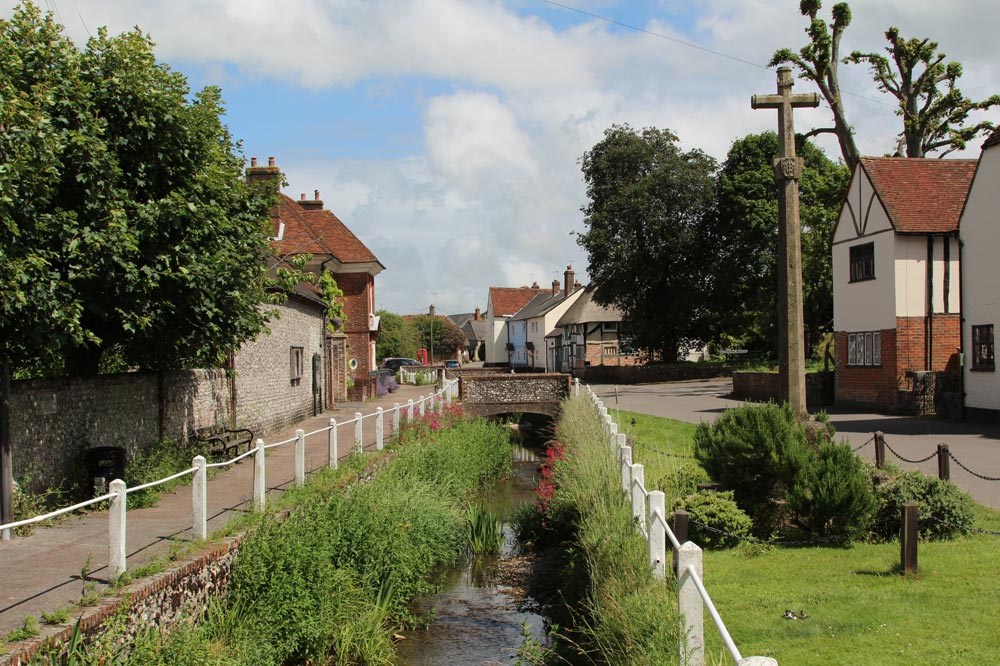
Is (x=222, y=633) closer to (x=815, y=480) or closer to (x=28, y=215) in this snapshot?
(x=28, y=215)

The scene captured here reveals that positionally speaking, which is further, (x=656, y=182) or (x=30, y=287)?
(x=656, y=182)

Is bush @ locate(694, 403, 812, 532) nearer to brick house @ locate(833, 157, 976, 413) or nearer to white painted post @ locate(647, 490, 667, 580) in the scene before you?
white painted post @ locate(647, 490, 667, 580)

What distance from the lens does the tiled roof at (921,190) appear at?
2590 cm

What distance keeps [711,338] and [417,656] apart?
46624 mm

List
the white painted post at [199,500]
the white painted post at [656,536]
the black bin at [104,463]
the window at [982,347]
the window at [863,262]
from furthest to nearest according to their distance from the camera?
the window at [863,262] < the window at [982,347] < the black bin at [104,463] < the white painted post at [199,500] < the white painted post at [656,536]

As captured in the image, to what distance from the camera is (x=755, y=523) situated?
10398mm

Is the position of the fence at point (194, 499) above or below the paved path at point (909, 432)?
above

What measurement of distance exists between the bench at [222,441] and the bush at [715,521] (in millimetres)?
8040

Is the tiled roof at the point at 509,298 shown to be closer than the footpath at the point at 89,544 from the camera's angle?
No

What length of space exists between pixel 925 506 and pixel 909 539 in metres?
1.67

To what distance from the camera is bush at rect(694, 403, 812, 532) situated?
10141 mm

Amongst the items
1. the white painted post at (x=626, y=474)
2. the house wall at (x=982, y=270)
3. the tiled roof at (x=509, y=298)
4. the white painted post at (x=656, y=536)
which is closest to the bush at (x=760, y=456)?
the white painted post at (x=626, y=474)

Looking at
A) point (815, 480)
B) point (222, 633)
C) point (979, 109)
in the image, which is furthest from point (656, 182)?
point (222, 633)

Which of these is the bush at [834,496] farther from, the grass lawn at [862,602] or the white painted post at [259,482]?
the white painted post at [259,482]
